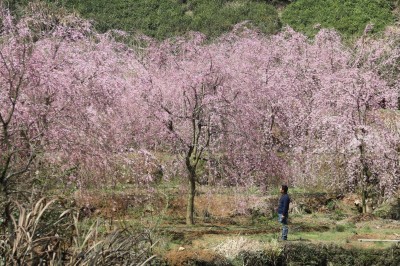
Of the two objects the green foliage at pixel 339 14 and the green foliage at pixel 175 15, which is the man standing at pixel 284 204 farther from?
the green foliage at pixel 339 14

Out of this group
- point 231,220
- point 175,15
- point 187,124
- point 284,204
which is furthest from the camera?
point 175,15

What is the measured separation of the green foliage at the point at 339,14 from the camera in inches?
2288

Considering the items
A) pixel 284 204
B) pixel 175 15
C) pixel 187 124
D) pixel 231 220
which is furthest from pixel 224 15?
pixel 284 204

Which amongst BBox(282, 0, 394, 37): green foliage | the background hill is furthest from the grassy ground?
BBox(282, 0, 394, 37): green foliage

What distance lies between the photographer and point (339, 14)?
59.9 m

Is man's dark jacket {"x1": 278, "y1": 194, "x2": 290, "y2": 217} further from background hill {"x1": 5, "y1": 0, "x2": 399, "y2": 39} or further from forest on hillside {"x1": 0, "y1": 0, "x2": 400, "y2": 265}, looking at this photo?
background hill {"x1": 5, "y1": 0, "x2": 399, "y2": 39}

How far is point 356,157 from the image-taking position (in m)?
20.0

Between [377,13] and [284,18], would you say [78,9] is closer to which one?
[284,18]

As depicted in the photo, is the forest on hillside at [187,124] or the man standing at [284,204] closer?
the forest on hillside at [187,124]

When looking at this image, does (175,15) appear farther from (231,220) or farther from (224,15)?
(231,220)

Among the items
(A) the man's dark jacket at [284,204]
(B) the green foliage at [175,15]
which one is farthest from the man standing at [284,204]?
(B) the green foliage at [175,15]

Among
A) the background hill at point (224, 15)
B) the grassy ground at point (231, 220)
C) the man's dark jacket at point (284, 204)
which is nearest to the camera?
the grassy ground at point (231, 220)

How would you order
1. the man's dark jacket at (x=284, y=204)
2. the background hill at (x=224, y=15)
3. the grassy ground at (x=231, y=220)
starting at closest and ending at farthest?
the grassy ground at (x=231, y=220), the man's dark jacket at (x=284, y=204), the background hill at (x=224, y=15)

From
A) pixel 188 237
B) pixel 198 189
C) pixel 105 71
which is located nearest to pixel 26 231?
pixel 188 237
